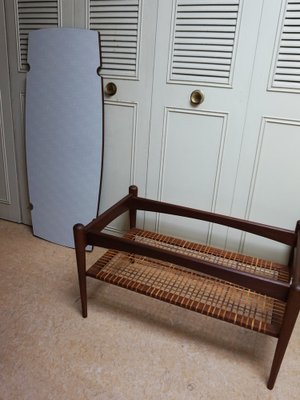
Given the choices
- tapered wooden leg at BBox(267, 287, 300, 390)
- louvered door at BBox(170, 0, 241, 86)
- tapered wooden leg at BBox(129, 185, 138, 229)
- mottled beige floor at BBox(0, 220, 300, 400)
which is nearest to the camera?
tapered wooden leg at BBox(267, 287, 300, 390)

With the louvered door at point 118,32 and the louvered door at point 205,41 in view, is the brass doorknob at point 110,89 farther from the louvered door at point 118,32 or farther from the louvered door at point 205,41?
the louvered door at point 205,41

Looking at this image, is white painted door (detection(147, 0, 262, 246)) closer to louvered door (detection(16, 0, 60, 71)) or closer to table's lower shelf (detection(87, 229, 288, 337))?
table's lower shelf (detection(87, 229, 288, 337))

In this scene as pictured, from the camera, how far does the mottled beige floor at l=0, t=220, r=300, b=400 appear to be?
1.26 m

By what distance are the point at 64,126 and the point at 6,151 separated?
23.3 inches

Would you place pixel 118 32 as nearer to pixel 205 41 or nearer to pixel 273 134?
pixel 205 41

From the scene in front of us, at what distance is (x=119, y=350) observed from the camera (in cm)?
142

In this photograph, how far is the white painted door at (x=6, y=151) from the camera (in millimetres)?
2074

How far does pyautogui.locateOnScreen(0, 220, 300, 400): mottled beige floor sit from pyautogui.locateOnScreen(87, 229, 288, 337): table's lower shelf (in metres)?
0.17

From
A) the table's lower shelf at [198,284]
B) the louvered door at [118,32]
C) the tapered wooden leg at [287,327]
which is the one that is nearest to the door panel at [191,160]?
the table's lower shelf at [198,284]

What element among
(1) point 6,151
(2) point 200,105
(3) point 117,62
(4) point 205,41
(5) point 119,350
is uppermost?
(4) point 205,41

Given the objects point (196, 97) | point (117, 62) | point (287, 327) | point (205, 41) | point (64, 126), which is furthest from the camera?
point (64, 126)

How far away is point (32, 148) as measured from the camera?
2.10 metres

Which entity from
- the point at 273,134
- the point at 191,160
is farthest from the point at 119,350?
the point at 273,134

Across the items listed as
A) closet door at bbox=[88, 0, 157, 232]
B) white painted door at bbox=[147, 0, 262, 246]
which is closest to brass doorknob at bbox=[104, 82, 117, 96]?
closet door at bbox=[88, 0, 157, 232]
